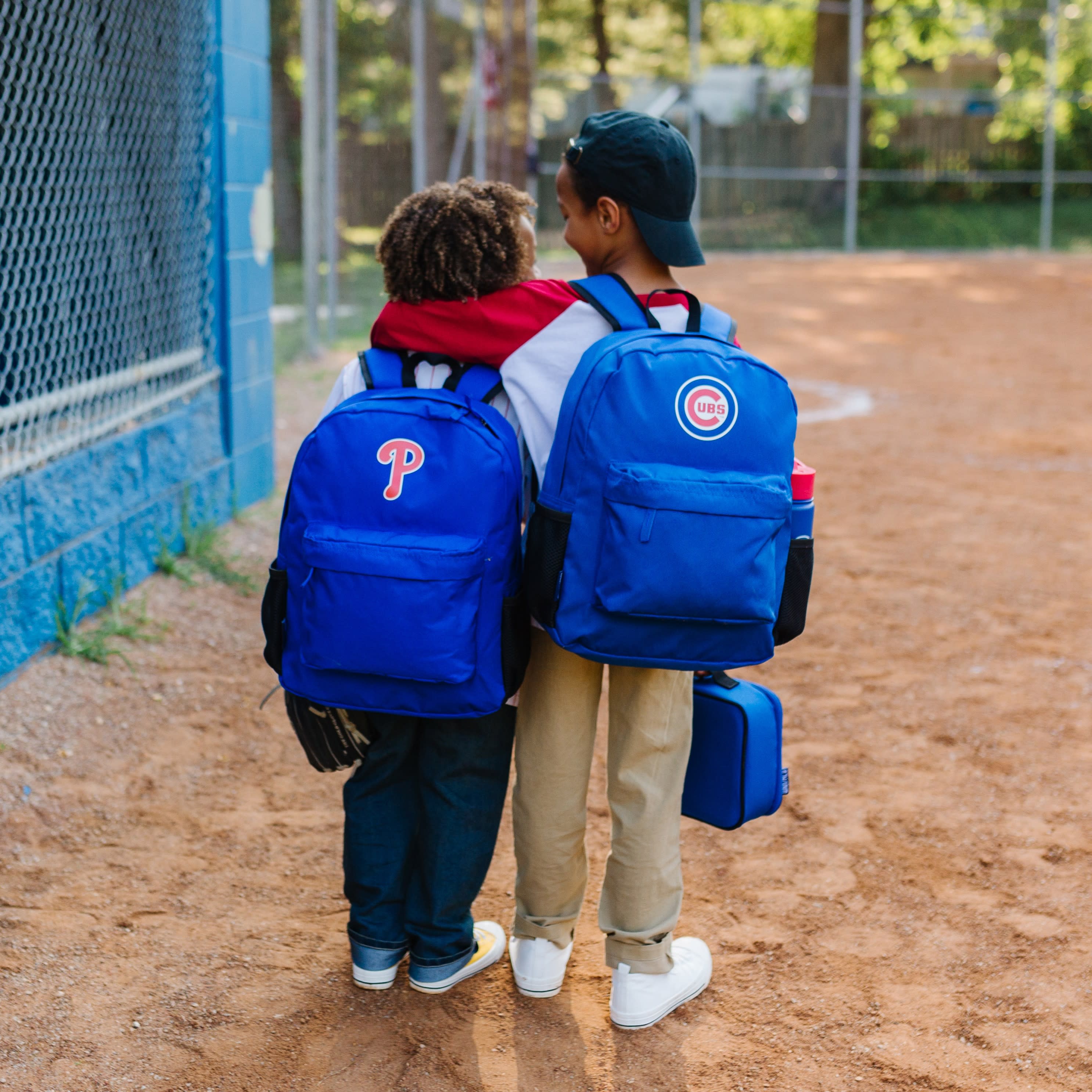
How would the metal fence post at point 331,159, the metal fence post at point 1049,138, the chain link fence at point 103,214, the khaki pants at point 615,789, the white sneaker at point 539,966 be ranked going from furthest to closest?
the metal fence post at point 1049,138 → the metal fence post at point 331,159 → the chain link fence at point 103,214 → the white sneaker at point 539,966 → the khaki pants at point 615,789

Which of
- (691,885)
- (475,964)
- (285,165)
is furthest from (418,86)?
(475,964)

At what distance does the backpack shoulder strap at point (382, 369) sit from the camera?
89.6 inches

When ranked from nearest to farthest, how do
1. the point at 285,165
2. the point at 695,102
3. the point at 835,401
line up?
the point at 835,401 < the point at 285,165 < the point at 695,102

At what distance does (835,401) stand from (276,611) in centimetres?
689

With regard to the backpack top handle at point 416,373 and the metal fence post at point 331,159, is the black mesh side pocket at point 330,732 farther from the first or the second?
the metal fence post at point 331,159

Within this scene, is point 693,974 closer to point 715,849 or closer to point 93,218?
point 715,849

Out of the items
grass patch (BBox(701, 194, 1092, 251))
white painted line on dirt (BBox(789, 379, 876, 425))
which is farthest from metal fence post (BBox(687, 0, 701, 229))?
white painted line on dirt (BBox(789, 379, 876, 425))

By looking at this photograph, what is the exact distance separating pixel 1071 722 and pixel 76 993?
287 centimetres

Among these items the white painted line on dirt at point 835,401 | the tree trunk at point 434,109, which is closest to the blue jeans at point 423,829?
the white painted line on dirt at point 835,401

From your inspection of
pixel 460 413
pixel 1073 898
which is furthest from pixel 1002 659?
pixel 460 413

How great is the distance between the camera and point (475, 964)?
259 cm

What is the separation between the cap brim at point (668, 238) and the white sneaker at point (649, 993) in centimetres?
132

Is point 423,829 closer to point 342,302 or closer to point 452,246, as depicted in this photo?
point 452,246

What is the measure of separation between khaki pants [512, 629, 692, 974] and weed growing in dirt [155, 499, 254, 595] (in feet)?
8.64
